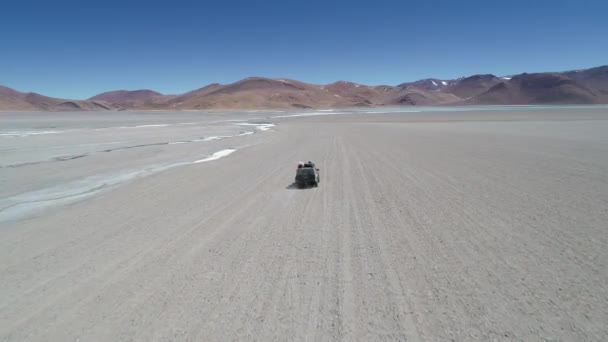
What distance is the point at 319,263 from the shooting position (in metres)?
4.25

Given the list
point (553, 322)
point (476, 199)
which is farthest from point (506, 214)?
point (553, 322)

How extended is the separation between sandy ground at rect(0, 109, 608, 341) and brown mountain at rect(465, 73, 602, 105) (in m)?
197

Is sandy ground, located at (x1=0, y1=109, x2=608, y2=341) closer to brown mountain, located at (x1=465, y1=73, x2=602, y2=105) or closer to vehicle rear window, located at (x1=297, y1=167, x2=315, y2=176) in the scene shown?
vehicle rear window, located at (x1=297, y1=167, x2=315, y2=176)

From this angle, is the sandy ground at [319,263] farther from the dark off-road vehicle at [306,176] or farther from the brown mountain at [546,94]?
the brown mountain at [546,94]

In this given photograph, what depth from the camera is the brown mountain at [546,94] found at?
165m

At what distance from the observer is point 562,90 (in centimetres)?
17538

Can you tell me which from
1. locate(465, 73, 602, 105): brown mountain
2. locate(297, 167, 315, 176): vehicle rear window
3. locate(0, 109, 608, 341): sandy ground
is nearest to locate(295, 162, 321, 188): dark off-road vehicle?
locate(297, 167, 315, 176): vehicle rear window

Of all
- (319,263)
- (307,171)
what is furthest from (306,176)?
(319,263)

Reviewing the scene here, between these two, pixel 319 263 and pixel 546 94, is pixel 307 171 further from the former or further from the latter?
pixel 546 94

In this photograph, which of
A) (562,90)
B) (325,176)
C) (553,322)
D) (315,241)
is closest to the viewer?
(553,322)

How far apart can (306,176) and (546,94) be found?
218579 millimetres

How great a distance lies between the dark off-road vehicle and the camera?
813cm

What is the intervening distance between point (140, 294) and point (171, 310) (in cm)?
56

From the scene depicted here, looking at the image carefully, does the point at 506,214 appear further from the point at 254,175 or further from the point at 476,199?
the point at 254,175
